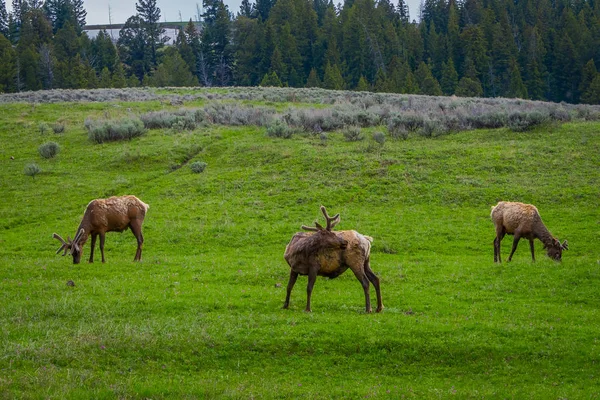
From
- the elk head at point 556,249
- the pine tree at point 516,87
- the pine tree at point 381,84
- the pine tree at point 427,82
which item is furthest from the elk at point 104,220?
the pine tree at point 516,87

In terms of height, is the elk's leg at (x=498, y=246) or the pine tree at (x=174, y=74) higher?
the pine tree at (x=174, y=74)

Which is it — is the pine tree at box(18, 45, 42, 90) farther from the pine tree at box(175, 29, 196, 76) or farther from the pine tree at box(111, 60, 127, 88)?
the pine tree at box(175, 29, 196, 76)

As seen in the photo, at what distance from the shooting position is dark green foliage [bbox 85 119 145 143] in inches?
1572

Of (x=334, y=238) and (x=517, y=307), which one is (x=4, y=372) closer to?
(x=334, y=238)

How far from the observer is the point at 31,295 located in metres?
15.8

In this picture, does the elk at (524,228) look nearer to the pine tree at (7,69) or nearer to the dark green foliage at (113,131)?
the dark green foliage at (113,131)

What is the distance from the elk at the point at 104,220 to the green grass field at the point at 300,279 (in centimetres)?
83

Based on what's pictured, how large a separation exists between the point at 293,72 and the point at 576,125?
206ft

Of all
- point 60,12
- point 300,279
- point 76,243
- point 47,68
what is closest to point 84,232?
point 76,243

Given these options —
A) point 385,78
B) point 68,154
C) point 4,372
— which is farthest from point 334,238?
point 385,78

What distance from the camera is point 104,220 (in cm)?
2023

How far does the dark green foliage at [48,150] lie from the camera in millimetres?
36531

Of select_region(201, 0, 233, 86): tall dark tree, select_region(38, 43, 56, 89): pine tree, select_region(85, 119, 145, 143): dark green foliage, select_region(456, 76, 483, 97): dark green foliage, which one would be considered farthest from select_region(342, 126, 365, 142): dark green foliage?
select_region(201, 0, 233, 86): tall dark tree

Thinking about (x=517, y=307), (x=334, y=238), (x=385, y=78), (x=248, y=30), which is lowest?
(x=517, y=307)
